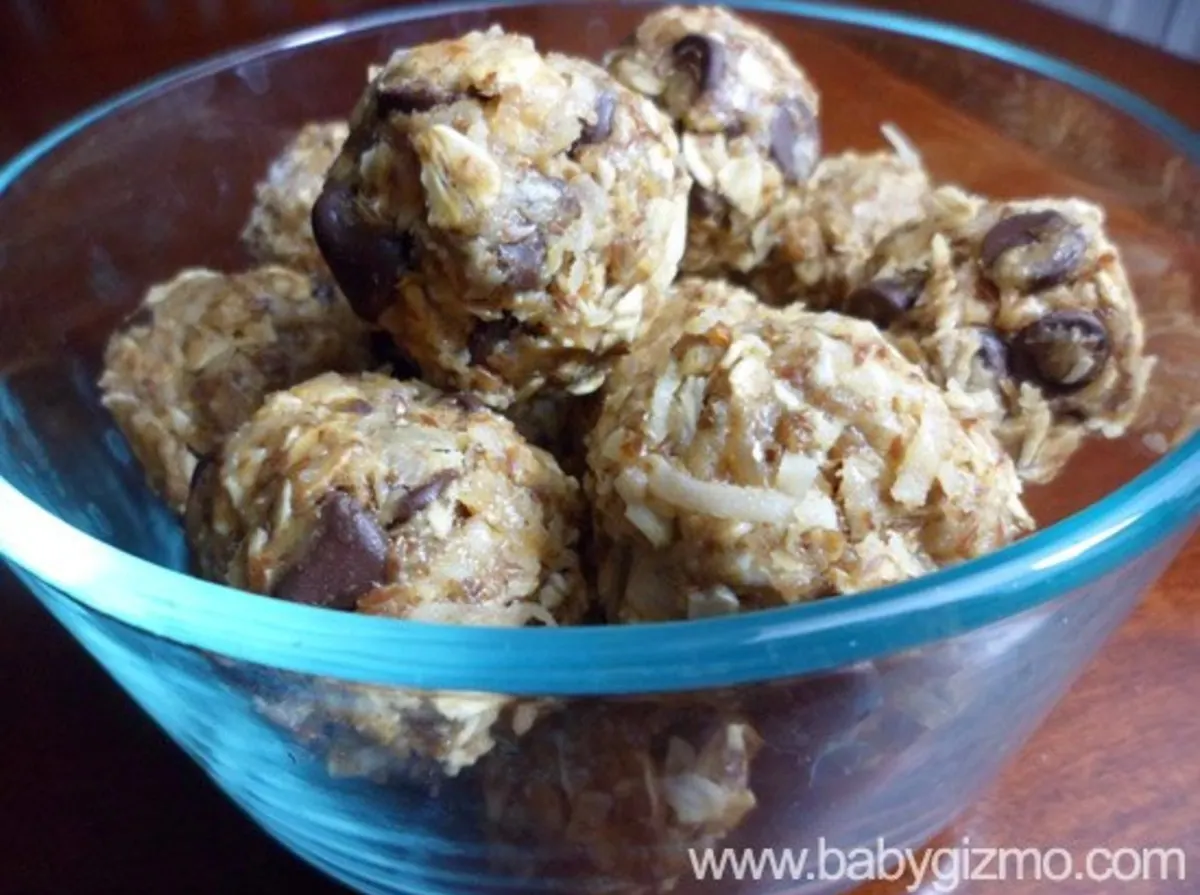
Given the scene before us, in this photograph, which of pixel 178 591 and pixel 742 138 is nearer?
pixel 178 591

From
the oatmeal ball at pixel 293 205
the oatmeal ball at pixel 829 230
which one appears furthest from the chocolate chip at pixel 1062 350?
the oatmeal ball at pixel 293 205

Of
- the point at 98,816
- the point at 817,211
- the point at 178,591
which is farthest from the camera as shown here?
the point at 817,211

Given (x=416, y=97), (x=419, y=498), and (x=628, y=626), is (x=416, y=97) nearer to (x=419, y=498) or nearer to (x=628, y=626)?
(x=419, y=498)

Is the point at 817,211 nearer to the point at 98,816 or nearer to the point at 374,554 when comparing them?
the point at 374,554

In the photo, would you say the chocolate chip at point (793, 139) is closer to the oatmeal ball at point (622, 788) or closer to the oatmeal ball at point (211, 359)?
the oatmeal ball at point (211, 359)

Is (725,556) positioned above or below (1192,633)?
above

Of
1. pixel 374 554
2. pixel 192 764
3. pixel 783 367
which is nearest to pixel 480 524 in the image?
pixel 374 554

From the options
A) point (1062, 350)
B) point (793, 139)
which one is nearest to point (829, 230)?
point (793, 139)

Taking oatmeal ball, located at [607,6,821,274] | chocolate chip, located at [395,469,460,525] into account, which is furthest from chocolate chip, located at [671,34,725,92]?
chocolate chip, located at [395,469,460,525]
